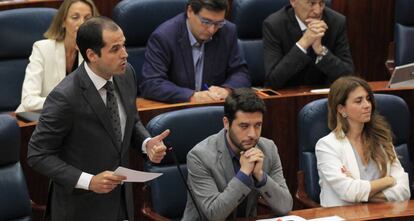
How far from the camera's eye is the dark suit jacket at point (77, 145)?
5.06 feet

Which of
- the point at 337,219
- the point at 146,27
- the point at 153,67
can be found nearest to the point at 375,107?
the point at 337,219

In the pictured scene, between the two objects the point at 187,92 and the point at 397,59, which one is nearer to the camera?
the point at 187,92

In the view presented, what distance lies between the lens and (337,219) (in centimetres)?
166

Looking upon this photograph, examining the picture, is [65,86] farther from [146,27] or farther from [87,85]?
[146,27]

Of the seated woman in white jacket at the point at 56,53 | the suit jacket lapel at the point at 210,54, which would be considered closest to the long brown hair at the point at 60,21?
the seated woman in white jacket at the point at 56,53

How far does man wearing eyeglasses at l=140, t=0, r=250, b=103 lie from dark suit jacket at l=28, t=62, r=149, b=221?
0.51 metres

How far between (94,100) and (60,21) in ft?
2.13

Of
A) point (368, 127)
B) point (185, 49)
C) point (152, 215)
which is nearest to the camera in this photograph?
point (152, 215)

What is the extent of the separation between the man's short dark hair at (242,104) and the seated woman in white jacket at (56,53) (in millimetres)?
577

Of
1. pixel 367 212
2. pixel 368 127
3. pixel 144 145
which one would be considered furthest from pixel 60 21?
pixel 367 212

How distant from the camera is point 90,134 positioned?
1570 millimetres

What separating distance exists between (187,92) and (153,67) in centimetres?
12

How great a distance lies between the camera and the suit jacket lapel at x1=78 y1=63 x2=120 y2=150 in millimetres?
1565

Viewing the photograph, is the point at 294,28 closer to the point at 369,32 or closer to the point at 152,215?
the point at 369,32
